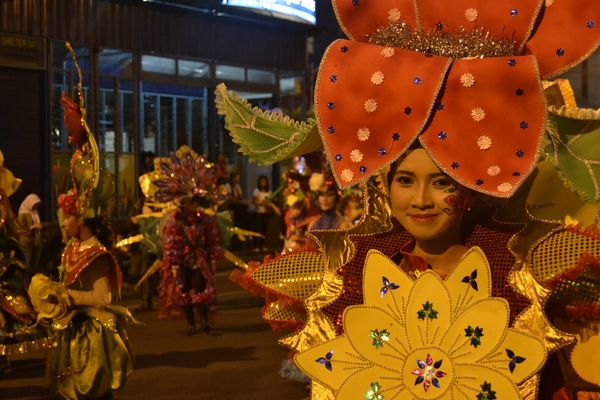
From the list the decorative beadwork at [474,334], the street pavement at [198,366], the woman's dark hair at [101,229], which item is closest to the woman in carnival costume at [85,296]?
the woman's dark hair at [101,229]

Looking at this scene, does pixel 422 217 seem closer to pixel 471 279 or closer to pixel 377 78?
pixel 471 279

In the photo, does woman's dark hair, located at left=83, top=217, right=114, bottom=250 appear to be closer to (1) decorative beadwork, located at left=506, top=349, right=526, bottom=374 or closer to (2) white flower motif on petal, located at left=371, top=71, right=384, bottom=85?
(2) white flower motif on petal, located at left=371, top=71, right=384, bottom=85

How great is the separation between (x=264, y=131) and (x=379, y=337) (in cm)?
86

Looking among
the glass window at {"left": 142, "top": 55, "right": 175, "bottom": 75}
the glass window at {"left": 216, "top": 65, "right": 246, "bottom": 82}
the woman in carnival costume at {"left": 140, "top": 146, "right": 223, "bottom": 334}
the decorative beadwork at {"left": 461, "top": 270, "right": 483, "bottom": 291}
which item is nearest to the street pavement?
the woman in carnival costume at {"left": 140, "top": 146, "right": 223, "bottom": 334}

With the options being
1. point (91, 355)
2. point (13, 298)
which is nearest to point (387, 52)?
point (91, 355)

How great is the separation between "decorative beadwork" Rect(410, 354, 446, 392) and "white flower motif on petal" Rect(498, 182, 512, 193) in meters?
0.60

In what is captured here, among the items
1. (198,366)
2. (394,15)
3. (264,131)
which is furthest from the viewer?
(198,366)

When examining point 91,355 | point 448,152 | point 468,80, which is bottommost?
point 91,355

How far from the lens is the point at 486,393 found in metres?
3.36

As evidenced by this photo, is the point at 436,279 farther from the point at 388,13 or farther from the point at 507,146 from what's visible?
the point at 388,13

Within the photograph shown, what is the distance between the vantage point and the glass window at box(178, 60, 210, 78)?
2431cm

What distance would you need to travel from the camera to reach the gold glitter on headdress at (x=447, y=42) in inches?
138

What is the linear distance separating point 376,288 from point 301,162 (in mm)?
11908

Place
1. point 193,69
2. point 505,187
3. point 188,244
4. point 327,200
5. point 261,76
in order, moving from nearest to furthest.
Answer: point 505,187 → point 327,200 → point 188,244 → point 193,69 → point 261,76
